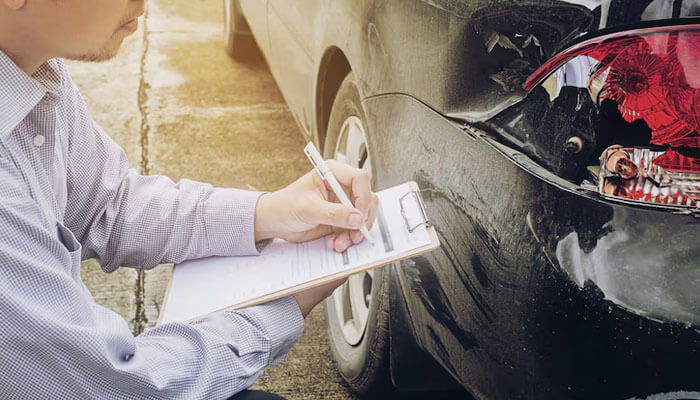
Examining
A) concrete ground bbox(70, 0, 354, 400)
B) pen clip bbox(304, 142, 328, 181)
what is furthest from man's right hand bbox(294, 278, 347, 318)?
concrete ground bbox(70, 0, 354, 400)

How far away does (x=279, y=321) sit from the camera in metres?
1.36

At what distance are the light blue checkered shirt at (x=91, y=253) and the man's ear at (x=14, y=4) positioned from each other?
3.5 inches

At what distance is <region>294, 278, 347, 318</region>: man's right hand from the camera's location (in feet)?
4.66

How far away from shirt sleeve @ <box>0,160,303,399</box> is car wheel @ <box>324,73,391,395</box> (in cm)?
61

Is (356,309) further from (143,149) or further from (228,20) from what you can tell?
(228,20)

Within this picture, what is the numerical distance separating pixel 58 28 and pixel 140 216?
0.53 meters

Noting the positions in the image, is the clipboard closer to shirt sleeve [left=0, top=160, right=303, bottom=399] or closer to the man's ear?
shirt sleeve [left=0, top=160, right=303, bottom=399]

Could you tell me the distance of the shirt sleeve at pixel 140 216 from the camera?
151 cm

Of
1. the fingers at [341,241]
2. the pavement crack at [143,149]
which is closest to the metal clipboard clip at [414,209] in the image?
the fingers at [341,241]

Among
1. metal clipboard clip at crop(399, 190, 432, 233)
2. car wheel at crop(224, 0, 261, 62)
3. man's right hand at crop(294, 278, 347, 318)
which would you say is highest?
metal clipboard clip at crop(399, 190, 432, 233)

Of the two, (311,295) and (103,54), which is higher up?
(103,54)

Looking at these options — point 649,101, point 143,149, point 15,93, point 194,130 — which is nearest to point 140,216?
point 15,93

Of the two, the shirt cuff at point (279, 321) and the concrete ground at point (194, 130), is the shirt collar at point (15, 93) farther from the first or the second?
the concrete ground at point (194, 130)

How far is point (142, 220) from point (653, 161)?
1.00 m
